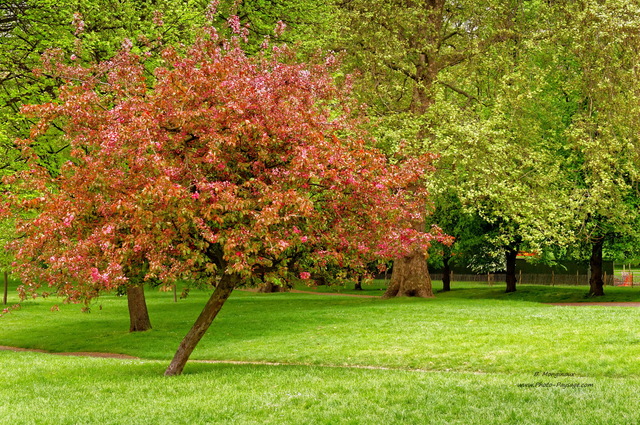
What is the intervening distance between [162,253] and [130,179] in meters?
1.59

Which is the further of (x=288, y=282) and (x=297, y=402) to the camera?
(x=288, y=282)

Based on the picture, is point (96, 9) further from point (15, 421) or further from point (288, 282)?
point (15, 421)

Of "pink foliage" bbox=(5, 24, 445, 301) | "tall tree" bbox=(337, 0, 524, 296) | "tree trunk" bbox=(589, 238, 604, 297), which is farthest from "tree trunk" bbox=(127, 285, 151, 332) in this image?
"tree trunk" bbox=(589, 238, 604, 297)

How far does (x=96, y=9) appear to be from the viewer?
2384 cm

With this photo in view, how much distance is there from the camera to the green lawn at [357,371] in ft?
35.9

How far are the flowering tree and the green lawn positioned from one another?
2337 mm

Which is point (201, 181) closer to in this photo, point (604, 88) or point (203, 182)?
point (203, 182)

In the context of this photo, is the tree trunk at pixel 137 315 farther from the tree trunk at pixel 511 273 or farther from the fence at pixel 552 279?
the fence at pixel 552 279

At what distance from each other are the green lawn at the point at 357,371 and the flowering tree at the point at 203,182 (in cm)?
234

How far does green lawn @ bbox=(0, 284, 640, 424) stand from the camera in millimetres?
10953

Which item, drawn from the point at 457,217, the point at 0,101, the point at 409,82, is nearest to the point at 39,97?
the point at 0,101

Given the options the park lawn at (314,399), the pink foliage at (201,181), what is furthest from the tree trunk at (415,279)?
the pink foliage at (201,181)

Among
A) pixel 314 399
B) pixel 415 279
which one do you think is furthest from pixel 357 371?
pixel 415 279

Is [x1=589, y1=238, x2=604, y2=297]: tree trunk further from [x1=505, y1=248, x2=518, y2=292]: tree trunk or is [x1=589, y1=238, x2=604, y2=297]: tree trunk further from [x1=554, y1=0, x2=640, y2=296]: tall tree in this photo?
[x1=554, y1=0, x2=640, y2=296]: tall tree
